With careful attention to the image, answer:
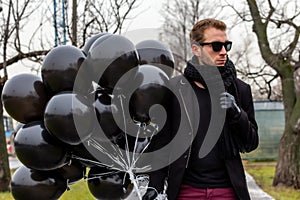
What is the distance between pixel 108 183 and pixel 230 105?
3.93 feet

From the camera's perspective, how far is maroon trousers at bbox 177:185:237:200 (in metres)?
2.99

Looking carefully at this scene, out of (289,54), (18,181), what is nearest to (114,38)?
(18,181)

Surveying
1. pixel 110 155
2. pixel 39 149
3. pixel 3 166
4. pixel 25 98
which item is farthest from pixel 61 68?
pixel 3 166

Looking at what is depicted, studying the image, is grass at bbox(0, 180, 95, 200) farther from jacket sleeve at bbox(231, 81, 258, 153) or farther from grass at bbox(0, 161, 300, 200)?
jacket sleeve at bbox(231, 81, 258, 153)

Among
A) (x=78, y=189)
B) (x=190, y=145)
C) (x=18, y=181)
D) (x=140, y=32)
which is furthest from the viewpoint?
(x=78, y=189)

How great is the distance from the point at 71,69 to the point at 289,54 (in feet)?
30.4

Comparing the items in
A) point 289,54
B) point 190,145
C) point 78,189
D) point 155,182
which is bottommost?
point 78,189

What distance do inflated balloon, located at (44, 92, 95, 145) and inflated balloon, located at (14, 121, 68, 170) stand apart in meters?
0.11

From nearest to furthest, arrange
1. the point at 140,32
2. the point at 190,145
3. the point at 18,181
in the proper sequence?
the point at 190,145 → the point at 18,181 → the point at 140,32

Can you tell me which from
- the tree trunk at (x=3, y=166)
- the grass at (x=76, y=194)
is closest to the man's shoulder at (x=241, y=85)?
the grass at (x=76, y=194)

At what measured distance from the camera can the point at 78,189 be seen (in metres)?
11.4

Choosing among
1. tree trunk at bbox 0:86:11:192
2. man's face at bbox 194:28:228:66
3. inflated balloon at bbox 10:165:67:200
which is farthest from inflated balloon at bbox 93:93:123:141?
tree trunk at bbox 0:86:11:192

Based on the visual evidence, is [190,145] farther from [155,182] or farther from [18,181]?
[18,181]

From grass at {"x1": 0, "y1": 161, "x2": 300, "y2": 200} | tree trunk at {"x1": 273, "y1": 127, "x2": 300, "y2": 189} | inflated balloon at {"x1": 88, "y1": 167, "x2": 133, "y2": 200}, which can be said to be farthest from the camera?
tree trunk at {"x1": 273, "y1": 127, "x2": 300, "y2": 189}
